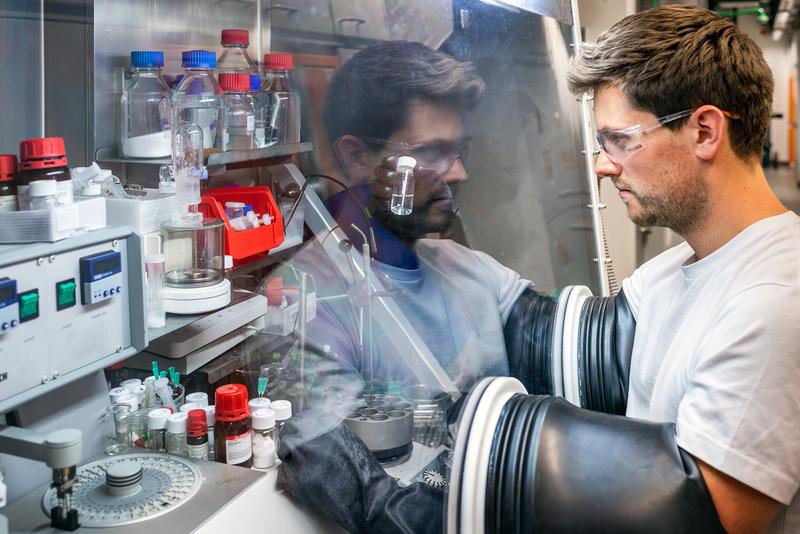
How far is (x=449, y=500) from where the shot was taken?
122cm

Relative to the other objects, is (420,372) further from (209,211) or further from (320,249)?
(209,211)

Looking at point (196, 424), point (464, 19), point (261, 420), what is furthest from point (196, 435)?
point (464, 19)

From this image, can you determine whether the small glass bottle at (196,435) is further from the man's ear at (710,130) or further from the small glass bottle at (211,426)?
the man's ear at (710,130)

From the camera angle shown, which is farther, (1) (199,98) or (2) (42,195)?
(1) (199,98)

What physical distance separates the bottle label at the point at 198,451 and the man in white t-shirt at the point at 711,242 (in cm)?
85

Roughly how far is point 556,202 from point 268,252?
2.99 feet

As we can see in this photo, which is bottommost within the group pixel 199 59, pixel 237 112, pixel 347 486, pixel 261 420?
pixel 347 486

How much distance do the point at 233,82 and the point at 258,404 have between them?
706 mm

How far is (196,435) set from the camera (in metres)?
1.39

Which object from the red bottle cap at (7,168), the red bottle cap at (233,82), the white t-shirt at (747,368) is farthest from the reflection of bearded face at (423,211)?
the red bottle cap at (7,168)

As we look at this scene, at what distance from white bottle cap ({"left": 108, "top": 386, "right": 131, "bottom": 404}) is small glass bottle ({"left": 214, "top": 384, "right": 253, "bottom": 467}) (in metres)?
0.18

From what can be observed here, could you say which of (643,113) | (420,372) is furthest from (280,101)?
(643,113)

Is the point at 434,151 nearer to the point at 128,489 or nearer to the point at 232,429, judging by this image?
the point at 232,429

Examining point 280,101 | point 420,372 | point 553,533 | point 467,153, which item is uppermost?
point 280,101
